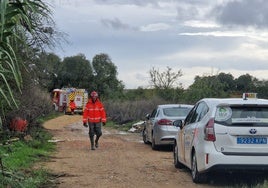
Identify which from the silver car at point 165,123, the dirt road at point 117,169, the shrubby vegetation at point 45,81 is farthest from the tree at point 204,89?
the dirt road at point 117,169

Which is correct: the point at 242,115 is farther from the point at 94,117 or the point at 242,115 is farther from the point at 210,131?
the point at 94,117

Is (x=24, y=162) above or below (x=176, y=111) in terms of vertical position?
below

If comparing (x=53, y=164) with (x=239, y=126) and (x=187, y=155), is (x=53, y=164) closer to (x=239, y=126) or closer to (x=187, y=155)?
(x=187, y=155)

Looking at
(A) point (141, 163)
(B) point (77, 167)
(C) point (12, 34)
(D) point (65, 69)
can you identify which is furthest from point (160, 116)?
(D) point (65, 69)

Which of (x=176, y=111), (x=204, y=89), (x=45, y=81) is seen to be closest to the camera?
(x=176, y=111)

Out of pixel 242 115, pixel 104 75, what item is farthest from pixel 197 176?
pixel 104 75

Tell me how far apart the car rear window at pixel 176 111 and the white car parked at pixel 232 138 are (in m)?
7.84

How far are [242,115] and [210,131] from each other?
0.67 metres

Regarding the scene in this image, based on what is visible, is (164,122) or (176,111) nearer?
(164,122)

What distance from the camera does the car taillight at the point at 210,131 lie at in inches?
398

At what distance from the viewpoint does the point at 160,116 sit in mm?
18688

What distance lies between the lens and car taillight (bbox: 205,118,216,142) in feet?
33.2

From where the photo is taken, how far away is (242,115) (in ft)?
33.7

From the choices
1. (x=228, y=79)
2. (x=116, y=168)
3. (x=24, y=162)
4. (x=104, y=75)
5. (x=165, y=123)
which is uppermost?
(x=104, y=75)
